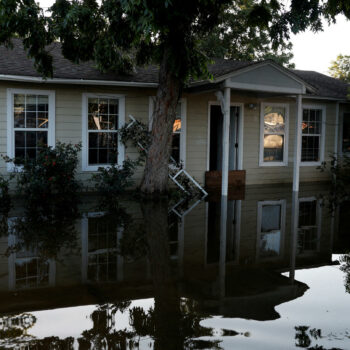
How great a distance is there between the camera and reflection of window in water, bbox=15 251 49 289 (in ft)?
16.2

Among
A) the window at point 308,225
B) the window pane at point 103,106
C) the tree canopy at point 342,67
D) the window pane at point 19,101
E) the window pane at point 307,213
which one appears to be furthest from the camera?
the tree canopy at point 342,67

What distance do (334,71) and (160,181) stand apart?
91.8 ft

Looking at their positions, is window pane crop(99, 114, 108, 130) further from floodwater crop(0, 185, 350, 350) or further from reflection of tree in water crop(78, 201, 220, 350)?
reflection of tree in water crop(78, 201, 220, 350)

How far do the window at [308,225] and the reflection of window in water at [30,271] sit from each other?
374cm

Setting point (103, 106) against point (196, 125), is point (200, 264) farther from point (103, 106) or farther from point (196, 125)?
point (196, 125)

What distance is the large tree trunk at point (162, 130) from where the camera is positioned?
398 inches

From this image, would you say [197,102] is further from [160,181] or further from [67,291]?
[67,291]

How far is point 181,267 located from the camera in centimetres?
562

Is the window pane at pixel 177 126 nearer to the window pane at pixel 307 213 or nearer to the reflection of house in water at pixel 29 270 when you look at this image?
the window pane at pixel 307 213

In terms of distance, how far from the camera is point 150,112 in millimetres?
12000

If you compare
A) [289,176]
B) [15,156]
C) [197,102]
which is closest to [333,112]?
[289,176]

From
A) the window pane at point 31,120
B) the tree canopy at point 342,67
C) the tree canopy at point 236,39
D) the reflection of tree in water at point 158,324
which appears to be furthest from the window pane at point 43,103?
the tree canopy at point 342,67

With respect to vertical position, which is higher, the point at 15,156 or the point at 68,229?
the point at 15,156

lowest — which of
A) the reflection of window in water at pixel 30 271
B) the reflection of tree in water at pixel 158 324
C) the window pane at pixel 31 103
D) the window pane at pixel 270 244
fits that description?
the reflection of tree in water at pixel 158 324
